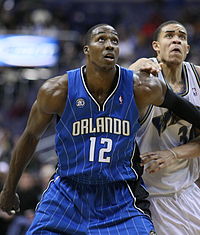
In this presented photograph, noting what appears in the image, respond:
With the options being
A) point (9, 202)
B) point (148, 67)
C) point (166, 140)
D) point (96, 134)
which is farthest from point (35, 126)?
point (166, 140)

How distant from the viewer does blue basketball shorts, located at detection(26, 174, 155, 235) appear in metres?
4.23

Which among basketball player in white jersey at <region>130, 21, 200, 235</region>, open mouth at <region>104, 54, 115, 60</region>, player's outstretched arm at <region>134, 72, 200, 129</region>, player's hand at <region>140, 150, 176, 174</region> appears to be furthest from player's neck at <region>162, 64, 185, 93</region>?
open mouth at <region>104, 54, 115, 60</region>

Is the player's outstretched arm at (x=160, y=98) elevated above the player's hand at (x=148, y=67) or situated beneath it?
situated beneath

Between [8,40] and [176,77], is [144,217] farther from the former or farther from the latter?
[8,40]

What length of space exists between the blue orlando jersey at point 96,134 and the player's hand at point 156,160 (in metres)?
0.28

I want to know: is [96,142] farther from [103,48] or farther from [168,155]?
[168,155]

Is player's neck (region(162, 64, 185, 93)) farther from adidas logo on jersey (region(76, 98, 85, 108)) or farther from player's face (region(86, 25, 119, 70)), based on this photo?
adidas logo on jersey (region(76, 98, 85, 108))

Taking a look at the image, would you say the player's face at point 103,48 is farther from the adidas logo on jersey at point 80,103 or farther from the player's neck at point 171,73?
the player's neck at point 171,73

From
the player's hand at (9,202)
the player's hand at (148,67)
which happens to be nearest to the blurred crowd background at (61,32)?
the player's hand at (9,202)

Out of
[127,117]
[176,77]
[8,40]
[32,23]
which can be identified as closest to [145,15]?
[32,23]

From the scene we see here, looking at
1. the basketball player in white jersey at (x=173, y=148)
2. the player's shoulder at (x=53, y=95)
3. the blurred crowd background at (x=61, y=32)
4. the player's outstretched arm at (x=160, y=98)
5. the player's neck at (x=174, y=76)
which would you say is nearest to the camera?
the player's shoulder at (x=53, y=95)

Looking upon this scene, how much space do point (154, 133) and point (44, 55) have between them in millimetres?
7740

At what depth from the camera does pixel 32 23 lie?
1375cm

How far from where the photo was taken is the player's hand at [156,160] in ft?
15.5
